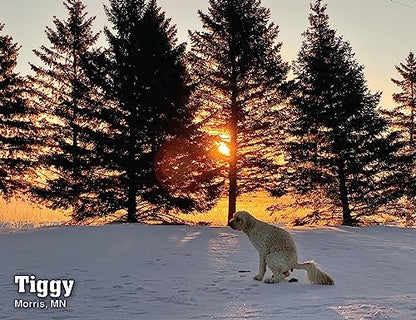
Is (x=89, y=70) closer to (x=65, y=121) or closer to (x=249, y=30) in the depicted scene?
(x=65, y=121)

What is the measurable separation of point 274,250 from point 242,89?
13.6 meters

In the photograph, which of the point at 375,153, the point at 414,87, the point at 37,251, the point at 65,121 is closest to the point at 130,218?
the point at 65,121

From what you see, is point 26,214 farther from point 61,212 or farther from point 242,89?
point 242,89

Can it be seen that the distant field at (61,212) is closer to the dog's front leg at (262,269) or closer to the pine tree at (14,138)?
the pine tree at (14,138)

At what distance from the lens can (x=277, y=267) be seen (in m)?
8.35

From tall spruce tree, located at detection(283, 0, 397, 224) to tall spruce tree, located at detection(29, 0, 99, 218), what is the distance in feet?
30.4

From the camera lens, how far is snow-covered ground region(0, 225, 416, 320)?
6.00m

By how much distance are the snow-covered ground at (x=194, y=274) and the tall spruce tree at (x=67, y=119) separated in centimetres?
486

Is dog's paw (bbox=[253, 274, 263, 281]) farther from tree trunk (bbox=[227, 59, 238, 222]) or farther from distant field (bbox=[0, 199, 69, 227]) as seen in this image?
distant field (bbox=[0, 199, 69, 227])

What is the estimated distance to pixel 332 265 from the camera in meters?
10.4

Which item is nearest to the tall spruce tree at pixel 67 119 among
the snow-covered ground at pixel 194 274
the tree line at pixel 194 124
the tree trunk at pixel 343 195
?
the tree line at pixel 194 124

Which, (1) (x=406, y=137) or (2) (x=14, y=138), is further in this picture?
(1) (x=406, y=137)

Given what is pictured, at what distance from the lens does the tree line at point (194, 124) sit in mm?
19688

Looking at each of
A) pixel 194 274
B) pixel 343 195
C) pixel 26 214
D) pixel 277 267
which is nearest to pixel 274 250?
pixel 277 267
